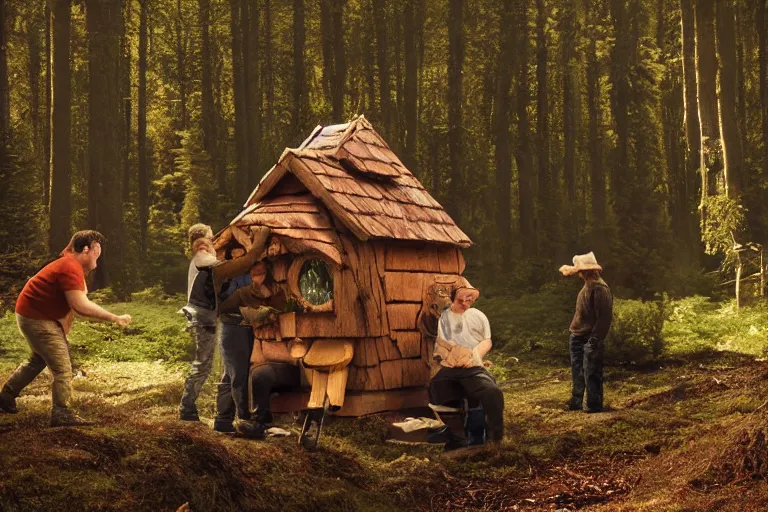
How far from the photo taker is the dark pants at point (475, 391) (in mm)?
8172

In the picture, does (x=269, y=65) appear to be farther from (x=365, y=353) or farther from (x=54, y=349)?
(x=54, y=349)

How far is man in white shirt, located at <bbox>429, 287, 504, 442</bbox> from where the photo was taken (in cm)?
820

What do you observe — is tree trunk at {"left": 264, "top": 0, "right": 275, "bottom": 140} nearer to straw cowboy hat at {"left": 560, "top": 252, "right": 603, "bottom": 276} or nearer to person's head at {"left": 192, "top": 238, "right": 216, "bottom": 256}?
straw cowboy hat at {"left": 560, "top": 252, "right": 603, "bottom": 276}

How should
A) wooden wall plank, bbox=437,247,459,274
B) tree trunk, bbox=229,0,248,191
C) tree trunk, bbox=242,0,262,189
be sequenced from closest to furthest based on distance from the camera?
wooden wall plank, bbox=437,247,459,274 → tree trunk, bbox=242,0,262,189 → tree trunk, bbox=229,0,248,191

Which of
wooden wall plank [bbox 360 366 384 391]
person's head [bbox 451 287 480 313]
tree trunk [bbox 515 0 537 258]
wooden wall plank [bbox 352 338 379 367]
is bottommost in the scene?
wooden wall plank [bbox 360 366 384 391]

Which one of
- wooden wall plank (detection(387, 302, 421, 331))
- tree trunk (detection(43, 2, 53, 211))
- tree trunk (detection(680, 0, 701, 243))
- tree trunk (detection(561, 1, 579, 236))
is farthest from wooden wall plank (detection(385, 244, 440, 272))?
tree trunk (detection(561, 1, 579, 236))

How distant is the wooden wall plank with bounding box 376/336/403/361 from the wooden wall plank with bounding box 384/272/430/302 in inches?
16.2

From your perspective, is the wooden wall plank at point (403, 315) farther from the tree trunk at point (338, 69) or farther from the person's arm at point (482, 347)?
the tree trunk at point (338, 69)

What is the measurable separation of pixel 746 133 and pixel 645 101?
876 centimetres

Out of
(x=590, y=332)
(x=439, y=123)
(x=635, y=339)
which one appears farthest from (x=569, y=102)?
(x=590, y=332)

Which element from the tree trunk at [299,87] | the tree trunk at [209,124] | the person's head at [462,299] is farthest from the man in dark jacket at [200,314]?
the tree trunk at [209,124]

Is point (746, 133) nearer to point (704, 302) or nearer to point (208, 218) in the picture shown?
point (704, 302)

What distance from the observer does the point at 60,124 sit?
19.1 m

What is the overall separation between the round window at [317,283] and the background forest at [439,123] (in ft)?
20.5
